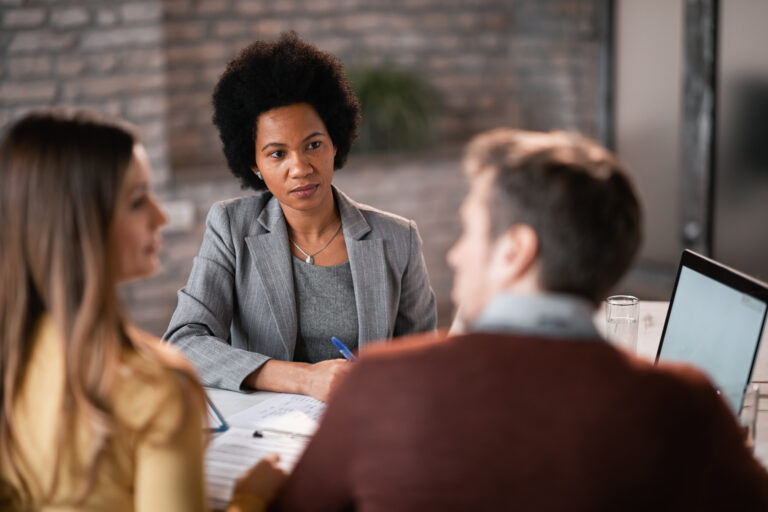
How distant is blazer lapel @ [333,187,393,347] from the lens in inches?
74.7

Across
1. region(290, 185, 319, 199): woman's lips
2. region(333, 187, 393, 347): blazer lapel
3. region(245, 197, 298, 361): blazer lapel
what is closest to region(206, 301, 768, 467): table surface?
region(245, 197, 298, 361): blazer lapel

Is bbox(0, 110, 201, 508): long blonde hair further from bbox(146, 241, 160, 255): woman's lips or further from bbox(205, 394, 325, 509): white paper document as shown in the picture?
bbox(205, 394, 325, 509): white paper document

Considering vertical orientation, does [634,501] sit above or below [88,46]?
below

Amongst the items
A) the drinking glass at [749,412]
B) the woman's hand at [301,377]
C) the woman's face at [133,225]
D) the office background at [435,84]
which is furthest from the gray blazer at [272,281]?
the office background at [435,84]

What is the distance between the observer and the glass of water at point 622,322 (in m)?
1.73

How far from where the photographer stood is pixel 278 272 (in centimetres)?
190

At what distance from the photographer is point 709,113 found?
3.56 meters

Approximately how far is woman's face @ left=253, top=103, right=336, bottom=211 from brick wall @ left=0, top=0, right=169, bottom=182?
2.06m

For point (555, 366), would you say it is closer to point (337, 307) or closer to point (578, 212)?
point (578, 212)

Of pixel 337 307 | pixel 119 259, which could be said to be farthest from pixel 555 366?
pixel 337 307

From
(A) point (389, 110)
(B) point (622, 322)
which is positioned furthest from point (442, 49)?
(B) point (622, 322)

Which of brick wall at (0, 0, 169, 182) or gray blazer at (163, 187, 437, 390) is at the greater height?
brick wall at (0, 0, 169, 182)

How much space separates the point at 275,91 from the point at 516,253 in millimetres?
1097

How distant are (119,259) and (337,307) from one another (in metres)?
0.97
